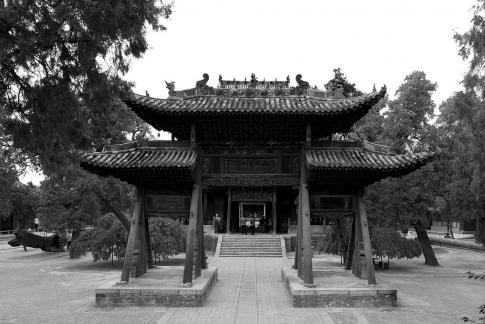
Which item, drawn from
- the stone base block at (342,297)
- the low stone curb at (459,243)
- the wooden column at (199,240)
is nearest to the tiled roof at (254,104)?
the wooden column at (199,240)

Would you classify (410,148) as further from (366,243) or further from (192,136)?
(192,136)

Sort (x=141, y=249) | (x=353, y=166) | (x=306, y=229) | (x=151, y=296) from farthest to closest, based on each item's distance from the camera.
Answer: (x=141, y=249), (x=306, y=229), (x=353, y=166), (x=151, y=296)

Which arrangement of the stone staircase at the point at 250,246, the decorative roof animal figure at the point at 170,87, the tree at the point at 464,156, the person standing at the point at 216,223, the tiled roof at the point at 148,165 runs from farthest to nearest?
the person standing at the point at 216,223
the stone staircase at the point at 250,246
the tree at the point at 464,156
the decorative roof animal figure at the point at 170,87
the tiled roof at the point at 148,165

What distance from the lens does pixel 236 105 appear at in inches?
550

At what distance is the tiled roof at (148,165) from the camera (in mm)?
12984

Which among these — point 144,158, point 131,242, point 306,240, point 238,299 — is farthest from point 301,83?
point 131,242

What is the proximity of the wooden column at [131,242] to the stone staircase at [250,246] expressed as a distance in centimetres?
1430

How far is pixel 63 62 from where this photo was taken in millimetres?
8414

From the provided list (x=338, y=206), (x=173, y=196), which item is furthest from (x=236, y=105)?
(x=338, y=206)

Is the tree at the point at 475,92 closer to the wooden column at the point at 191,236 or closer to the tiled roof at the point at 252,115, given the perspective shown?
the tiled roof at the point at 252,115

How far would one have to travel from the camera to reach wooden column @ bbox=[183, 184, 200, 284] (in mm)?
12812

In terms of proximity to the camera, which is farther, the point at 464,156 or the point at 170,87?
the point at 464,156

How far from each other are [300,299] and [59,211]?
58.3ft

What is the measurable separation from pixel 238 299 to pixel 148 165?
465 cm
